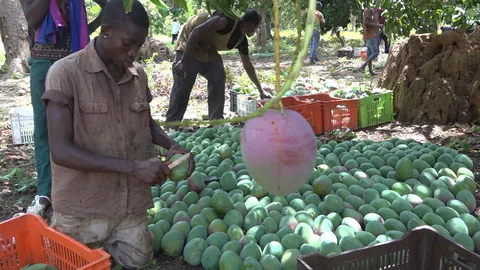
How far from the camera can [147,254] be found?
2.64 meters

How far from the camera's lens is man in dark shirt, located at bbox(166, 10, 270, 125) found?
450 centimetres

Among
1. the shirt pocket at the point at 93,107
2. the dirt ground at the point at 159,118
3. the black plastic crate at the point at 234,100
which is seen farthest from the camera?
the black plastic crate at the point at 234,100

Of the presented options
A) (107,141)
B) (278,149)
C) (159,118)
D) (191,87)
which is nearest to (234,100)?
(159,118)

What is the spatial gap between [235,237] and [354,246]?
0.68 m

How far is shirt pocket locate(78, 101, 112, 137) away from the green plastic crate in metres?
3.78

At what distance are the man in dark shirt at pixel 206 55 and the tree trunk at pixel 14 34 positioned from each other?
651 centimetres

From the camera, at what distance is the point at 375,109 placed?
568 cm

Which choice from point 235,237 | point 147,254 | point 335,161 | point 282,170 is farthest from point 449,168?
point 282,170

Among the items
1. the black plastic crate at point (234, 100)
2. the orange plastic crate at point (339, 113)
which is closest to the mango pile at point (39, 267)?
the orange plastic crate at point (339, 113)

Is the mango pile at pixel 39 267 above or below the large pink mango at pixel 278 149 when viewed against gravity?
below

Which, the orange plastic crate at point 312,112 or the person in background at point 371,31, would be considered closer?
the orange plastic crate at point 312,112

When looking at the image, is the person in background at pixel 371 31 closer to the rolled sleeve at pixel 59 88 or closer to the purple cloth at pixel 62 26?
the purple cloth at pixel 62 26

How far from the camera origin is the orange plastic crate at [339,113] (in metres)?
5.29

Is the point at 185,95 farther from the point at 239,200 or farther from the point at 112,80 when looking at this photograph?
the point at 112,80
